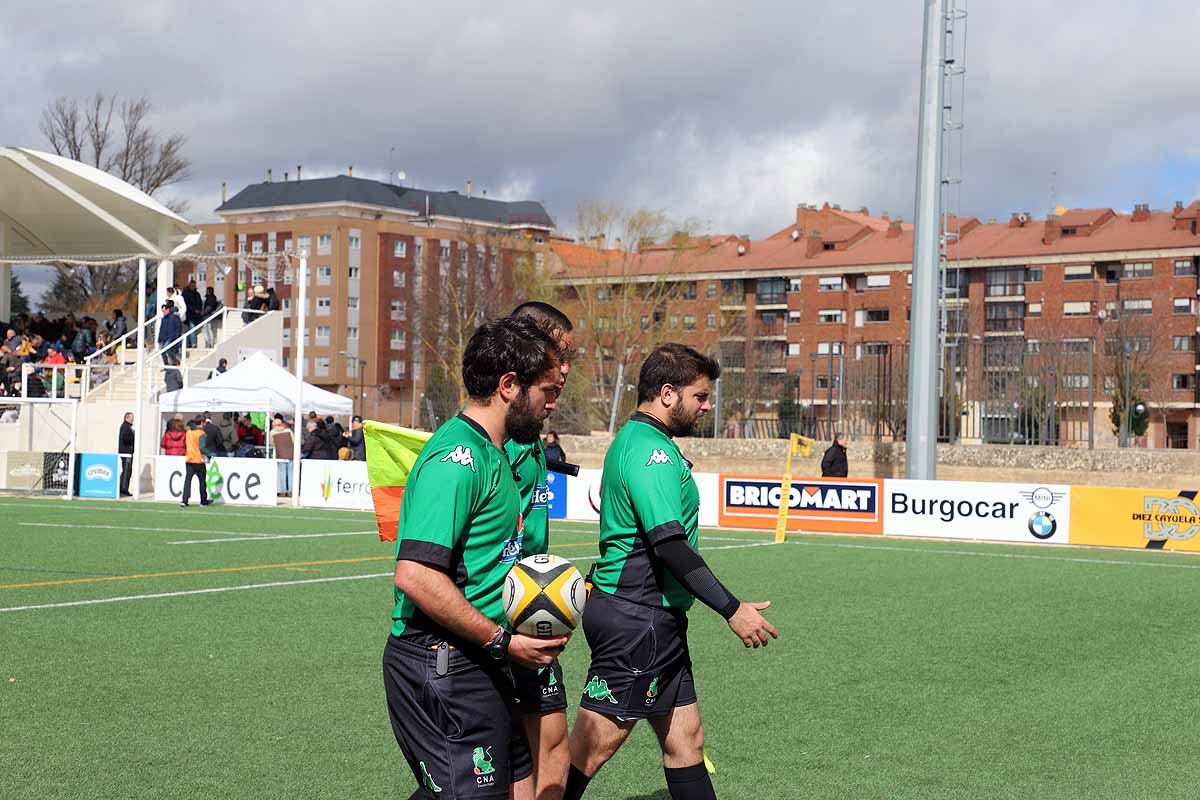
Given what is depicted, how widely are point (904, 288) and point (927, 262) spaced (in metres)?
64.7

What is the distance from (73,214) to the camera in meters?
40.9

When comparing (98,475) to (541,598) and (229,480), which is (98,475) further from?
(541,598)

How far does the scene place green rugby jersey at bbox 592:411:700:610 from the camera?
17.7 feet

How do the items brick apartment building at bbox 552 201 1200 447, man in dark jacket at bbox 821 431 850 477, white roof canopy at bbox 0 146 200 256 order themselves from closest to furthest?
man in dark jacket at bbox 821 431 850 477, white roof canopy at bbox 0 146 200 256, brick apartment building at bbox 552 201 1200 447

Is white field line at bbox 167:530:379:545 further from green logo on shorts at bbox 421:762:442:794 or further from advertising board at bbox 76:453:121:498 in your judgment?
green logo on shorts at bbox 421:762:442:794

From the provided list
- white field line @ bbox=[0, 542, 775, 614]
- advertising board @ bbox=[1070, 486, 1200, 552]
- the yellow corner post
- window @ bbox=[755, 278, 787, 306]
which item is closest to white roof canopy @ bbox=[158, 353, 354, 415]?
the yellow corner post

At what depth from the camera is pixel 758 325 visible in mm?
92312

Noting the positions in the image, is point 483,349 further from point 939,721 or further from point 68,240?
point 68,240

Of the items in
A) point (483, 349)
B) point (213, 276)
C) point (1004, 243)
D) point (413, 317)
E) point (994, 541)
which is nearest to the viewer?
point (483, 349)

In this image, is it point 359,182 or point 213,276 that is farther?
point 359,182

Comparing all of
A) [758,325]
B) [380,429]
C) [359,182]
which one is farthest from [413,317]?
[380,429]

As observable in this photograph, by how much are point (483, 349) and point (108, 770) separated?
4.08 metres

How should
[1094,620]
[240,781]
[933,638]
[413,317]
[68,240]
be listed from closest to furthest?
[240,781]
[933,638]
[1094,620]
[68,240]
[413,317]

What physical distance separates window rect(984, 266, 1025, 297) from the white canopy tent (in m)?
58.3
